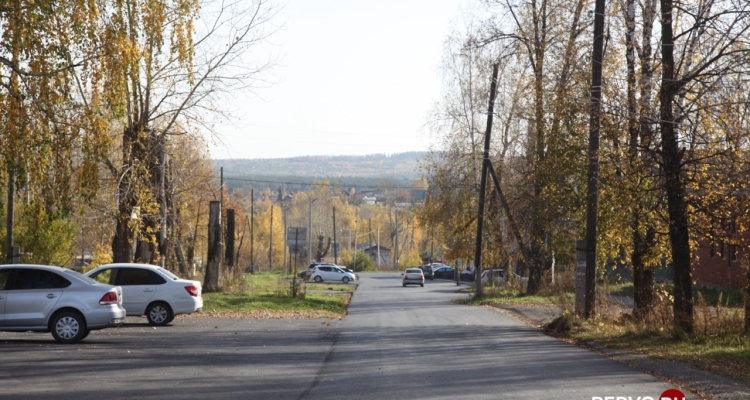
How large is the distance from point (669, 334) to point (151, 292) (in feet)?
43.8

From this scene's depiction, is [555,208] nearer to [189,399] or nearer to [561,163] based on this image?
[561,163]

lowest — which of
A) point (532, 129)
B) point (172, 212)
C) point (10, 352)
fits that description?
point (10, 352)

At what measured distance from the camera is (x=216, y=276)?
A: 118ft

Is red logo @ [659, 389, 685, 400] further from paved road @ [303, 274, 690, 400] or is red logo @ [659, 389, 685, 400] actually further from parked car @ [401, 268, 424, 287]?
parked car @ [401, 268, 424, 287]

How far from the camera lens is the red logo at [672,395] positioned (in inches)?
405

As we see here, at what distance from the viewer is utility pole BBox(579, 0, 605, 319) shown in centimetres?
2031

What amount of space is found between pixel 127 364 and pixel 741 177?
12.0m

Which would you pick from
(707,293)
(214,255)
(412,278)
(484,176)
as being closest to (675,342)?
(484,176)

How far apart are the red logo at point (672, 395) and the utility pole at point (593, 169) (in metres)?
10.0

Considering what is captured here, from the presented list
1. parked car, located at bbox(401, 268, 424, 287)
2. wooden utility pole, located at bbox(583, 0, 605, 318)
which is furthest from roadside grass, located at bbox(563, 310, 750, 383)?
parked car, located at bbox(401, 268, 424, 287)

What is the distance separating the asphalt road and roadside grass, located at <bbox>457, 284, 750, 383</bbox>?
1.00 meters

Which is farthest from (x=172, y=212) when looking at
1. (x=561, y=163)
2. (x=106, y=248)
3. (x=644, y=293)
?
(x=644, y=293)

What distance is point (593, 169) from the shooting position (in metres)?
20.6

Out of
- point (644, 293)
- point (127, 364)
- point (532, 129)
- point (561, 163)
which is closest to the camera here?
point (127, 364)
